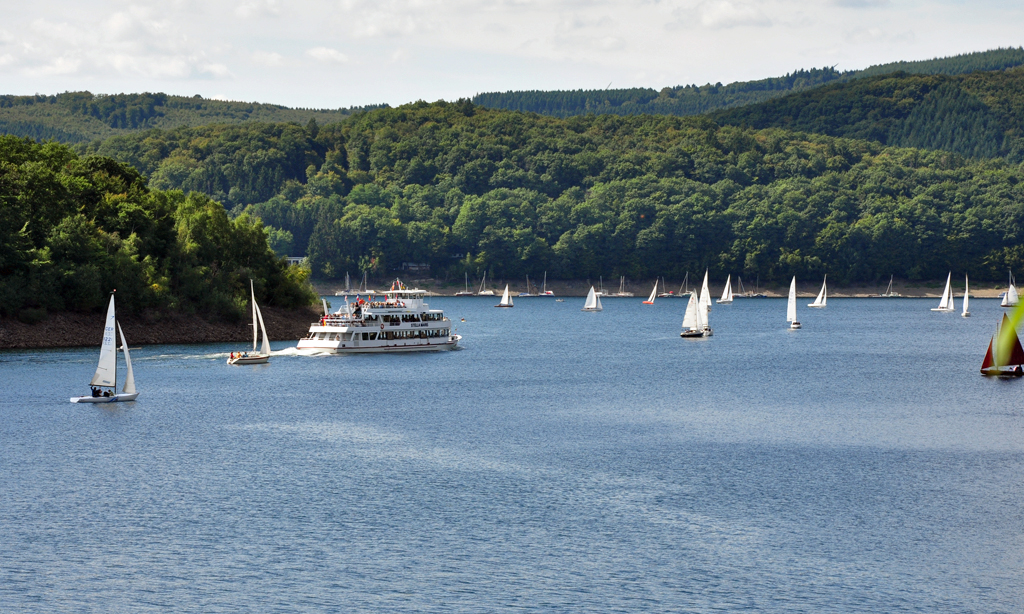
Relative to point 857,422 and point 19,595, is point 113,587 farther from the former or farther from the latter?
point 857,422

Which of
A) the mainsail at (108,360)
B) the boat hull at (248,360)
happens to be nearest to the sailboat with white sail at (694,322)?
the boat hull at (248,360)

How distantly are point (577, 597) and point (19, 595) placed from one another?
21.0 meters

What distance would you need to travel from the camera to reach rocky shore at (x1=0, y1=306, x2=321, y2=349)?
430 ft

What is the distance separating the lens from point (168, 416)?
285ft

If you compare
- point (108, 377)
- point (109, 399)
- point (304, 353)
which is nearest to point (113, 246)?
point (304, 353)

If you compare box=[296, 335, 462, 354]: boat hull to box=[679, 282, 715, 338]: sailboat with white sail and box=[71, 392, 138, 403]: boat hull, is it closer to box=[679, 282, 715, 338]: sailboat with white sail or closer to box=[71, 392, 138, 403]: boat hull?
box=[679, 282, 715, 338]: sailboat with white sail

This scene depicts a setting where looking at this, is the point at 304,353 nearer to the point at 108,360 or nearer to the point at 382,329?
the point at 382,329

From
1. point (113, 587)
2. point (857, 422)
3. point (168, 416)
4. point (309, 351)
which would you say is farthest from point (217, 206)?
point (113, 587)

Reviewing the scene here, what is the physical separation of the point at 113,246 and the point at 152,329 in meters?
11.9

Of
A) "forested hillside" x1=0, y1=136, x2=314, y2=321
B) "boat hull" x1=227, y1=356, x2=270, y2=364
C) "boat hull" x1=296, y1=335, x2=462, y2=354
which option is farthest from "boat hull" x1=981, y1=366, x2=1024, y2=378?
"forested hillside" x1=0, y1=136, x2=314, y2=321

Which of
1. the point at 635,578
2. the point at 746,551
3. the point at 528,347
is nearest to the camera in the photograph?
the point at 635,578

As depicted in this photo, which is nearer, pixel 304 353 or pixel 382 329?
pixel 304 353

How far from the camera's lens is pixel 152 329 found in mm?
142500

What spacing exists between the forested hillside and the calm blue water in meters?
24.4
